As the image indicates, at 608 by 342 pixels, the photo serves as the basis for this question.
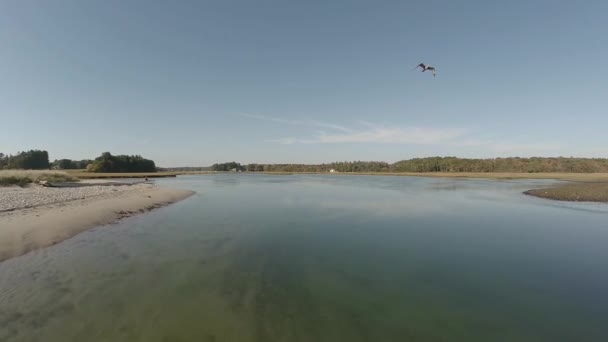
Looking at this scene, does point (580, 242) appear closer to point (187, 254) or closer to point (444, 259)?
point (444, 259)

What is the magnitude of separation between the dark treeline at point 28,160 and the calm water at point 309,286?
123 m

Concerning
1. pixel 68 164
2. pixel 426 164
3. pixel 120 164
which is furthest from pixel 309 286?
pixel 68 164

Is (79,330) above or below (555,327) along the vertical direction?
above

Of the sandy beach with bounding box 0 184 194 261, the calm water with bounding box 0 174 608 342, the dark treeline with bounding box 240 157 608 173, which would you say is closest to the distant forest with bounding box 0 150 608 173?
the dark treeline with bounding box 240 157 608 173

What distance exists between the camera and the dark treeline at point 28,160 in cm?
9431

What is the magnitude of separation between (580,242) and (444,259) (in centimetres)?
895

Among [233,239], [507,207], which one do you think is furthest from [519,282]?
[507,207]

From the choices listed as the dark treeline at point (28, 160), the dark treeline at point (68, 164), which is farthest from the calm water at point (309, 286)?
the dark treeline at point (68, 164)

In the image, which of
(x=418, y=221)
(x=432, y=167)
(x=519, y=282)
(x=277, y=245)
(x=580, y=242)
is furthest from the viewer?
(x=432, y=167)

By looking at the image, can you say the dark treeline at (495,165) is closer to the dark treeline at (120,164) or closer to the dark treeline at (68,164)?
the dark treeline at (120,164)

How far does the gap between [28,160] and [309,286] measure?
452ft

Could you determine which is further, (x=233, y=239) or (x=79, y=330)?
(x=233, y=239)

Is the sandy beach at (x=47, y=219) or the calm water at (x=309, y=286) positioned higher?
the sandy beach at (x=47, y=219)

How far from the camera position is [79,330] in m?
5.50
